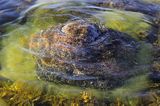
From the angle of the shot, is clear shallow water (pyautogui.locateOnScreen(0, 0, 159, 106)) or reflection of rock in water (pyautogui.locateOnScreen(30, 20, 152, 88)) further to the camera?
reflection of rock in water (pyautogui.locateOnScreen(30, 20, 152, 88))

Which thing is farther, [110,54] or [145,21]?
[145,21]

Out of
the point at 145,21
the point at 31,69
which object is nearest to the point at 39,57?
the point at 31,69

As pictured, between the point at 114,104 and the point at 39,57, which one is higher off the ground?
the point at 39,57

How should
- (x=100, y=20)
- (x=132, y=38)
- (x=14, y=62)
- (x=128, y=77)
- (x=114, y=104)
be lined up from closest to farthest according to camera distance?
(x=114, y=104) < (x=128, y=77) < (x=14, y=62) < (x=132, y=38) < (x=100, y=20)

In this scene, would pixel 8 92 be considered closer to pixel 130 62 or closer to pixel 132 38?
pixel 130 62

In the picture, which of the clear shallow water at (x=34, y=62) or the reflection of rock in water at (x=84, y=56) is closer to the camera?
the clear shallow water at (x=34, y=62)
